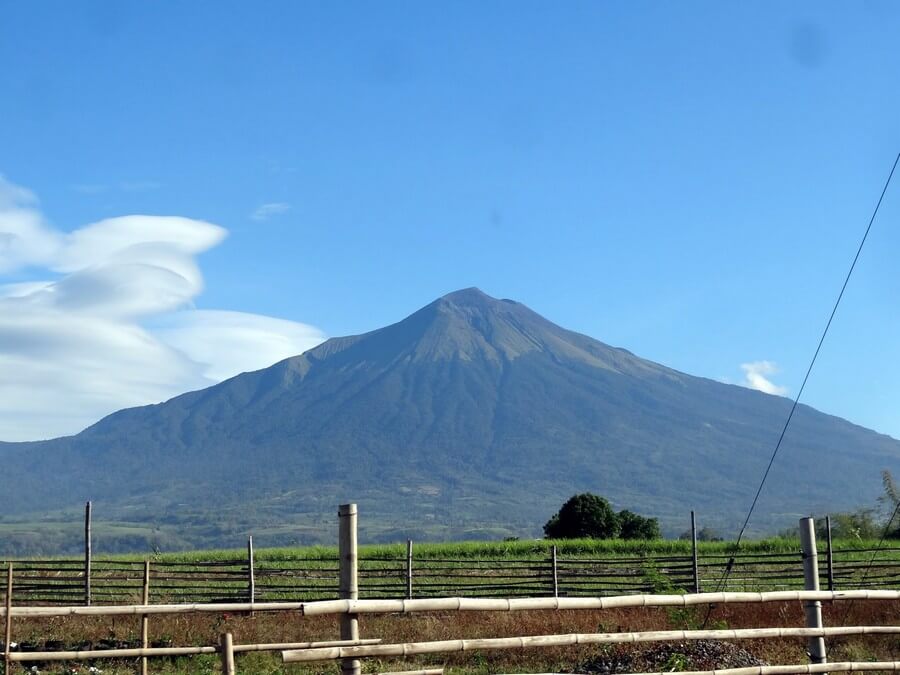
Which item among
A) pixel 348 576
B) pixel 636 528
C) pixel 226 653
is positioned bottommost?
pixel 226 653

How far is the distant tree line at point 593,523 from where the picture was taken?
38.8 metres

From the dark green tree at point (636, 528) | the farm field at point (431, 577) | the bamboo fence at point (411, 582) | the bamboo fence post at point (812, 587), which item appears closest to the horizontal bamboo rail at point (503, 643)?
the bamboo fence post at point (812, 587)

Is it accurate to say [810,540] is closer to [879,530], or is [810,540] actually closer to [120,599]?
[120,599]

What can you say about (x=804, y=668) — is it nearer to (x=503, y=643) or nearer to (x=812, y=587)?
(x=812, y=587)

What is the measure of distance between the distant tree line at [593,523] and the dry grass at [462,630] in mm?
22408

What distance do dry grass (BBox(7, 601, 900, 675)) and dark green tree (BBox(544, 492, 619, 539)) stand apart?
2253 centimetres

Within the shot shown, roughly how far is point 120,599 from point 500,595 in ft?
24.9

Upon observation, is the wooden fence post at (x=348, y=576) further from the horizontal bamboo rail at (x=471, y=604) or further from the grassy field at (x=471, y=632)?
the grassy field at (x=471, y=632)

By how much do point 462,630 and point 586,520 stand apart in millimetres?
24751

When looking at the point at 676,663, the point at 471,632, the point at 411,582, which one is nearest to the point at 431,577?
the point at 411,582

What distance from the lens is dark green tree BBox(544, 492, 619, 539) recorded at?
38.8 metres

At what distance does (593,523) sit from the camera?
38875 millimetres

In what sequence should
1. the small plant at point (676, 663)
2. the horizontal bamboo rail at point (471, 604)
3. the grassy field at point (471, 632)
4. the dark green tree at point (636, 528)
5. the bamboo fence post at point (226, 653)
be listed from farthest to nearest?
the dark green tree at point (636, 528)
the grassy field at point (471, 632)
the small plant at point (676, 663)
the bamboo fence post at point (226, 653)
the horizontal bamboo rail at point (471, 604)

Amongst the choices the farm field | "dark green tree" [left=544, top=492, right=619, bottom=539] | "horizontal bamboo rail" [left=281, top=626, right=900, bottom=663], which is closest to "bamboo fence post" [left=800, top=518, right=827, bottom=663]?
"horizontal bamboo rail" [left=281, top=626, right=900, bottom=663]
